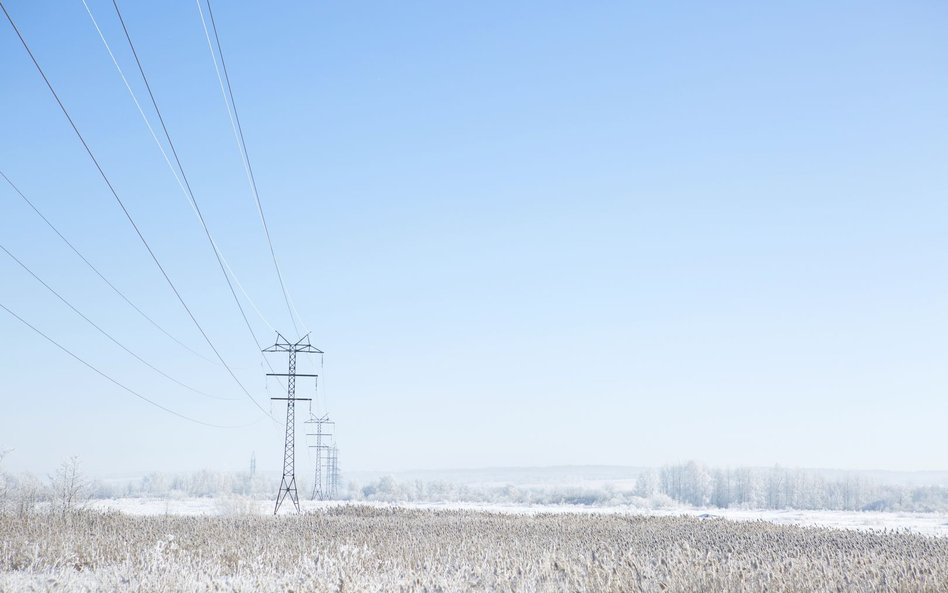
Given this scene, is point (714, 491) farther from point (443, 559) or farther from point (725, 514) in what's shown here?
point (443, 559)

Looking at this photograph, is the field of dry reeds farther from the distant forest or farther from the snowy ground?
the distant forest

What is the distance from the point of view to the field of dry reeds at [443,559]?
968 cm

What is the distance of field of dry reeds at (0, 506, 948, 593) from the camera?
968 cm

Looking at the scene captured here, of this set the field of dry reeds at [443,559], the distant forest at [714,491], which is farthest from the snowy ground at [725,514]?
the distant forest at [714,491]

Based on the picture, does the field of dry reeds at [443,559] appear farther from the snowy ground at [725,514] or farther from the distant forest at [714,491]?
the distant forest at [714,491]

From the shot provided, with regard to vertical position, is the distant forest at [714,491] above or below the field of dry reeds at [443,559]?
below

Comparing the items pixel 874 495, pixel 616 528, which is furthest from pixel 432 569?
pixel 874 495

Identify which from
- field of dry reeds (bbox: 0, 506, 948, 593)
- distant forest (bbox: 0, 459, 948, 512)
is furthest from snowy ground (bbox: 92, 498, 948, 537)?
distant forest (bbox: 0, 459, 948, 512)

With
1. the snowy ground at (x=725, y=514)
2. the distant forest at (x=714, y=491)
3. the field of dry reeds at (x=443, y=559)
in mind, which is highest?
the field of dry reeds at (x=443, y=559)

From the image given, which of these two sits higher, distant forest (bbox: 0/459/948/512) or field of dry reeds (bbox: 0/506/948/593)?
field of dry reeds (bbox: 0/506/948/593)

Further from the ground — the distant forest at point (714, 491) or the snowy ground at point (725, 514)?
→ the snowy ground at point (725, 514)

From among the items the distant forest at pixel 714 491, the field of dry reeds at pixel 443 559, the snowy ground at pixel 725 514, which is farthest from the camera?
the distant forest at pixel 714 491

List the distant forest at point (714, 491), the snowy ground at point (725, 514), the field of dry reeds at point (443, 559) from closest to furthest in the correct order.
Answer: the field of dry reeds at point (443, 559) < the snowy ground at point (725, 514) < the distant forest at point (714, 491)

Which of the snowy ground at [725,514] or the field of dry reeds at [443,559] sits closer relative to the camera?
the field of dry reeds at [443,559]
